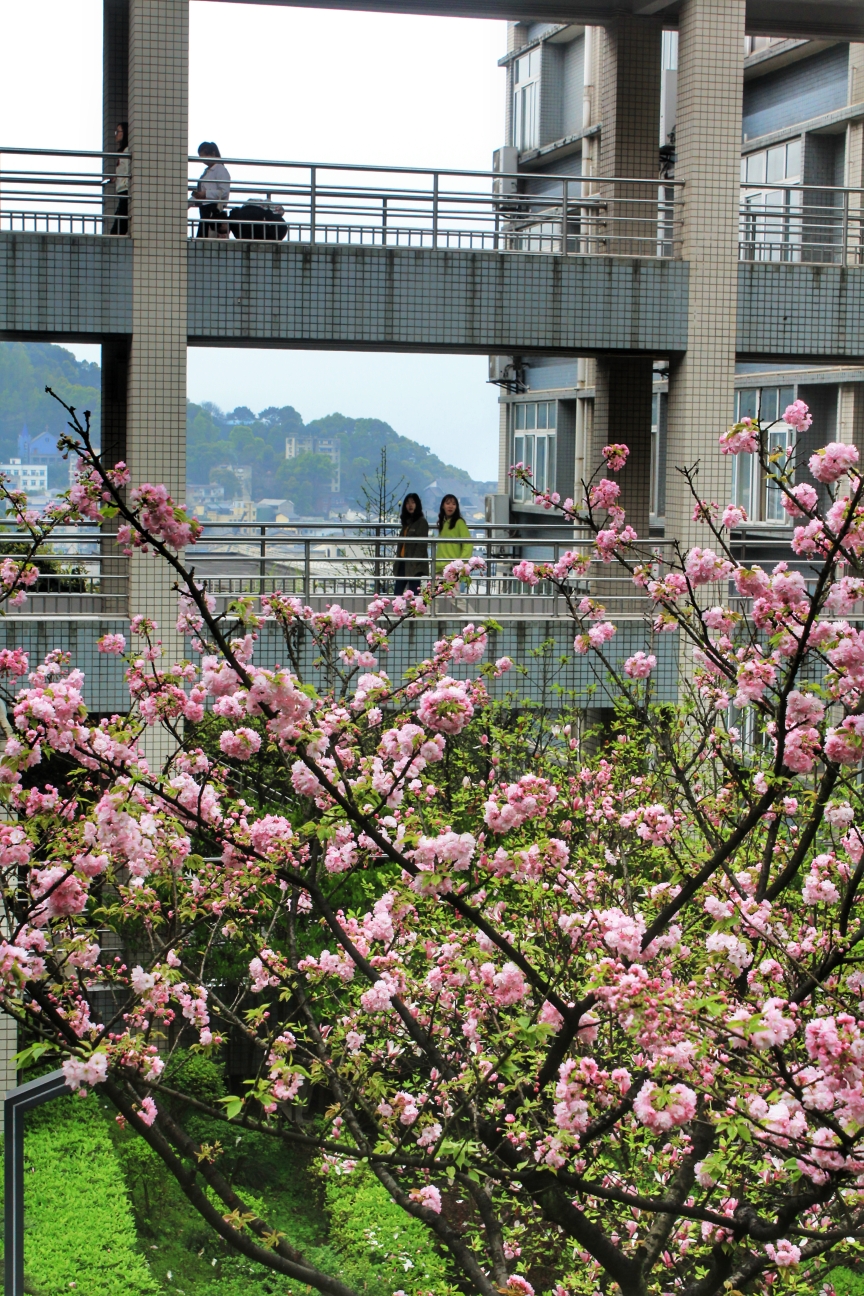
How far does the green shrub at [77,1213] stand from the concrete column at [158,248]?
458 cm

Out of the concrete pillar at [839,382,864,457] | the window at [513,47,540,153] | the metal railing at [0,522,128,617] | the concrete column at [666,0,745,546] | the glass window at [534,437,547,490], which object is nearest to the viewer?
the metal railing at [0,522,128,617]

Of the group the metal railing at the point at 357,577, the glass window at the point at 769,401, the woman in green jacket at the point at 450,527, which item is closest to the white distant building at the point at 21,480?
the metal railing at the point at 357,577

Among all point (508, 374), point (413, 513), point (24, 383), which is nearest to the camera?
point (413, 513)

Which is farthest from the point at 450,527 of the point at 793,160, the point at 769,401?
the point at 793,160

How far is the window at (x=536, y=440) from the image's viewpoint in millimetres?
33375

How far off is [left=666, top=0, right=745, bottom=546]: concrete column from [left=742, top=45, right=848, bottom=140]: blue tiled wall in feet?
30.0

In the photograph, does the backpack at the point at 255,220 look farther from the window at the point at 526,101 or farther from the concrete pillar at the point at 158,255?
the window at the point at 526,101

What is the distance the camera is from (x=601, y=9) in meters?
15.9

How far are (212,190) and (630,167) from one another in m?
5.07

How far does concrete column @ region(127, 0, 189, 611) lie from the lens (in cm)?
1316

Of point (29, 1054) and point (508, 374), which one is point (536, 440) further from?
point (29, 1054)

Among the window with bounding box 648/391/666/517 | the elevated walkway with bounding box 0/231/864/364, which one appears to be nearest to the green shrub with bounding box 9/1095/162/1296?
the elevated walkway with bounding box 0/231/864/364

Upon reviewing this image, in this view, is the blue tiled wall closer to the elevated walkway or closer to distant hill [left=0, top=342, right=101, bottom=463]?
the elevated walkway

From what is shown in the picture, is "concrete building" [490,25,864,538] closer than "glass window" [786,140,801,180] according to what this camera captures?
Yes
